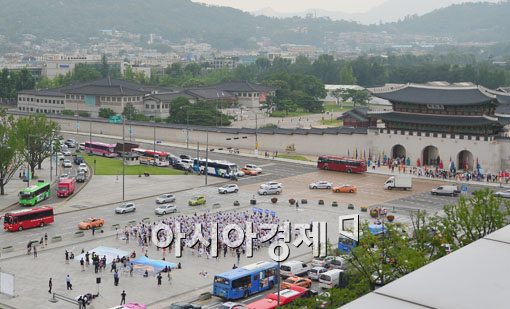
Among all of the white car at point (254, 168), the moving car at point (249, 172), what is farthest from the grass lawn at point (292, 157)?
the moving car at point (249, 172)

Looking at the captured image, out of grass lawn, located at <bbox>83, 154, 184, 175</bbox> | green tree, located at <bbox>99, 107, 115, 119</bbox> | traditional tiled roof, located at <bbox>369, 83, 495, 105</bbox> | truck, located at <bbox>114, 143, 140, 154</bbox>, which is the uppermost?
traditional tiled roof, located at <bbox>369, 83, 495, 105</bbox>

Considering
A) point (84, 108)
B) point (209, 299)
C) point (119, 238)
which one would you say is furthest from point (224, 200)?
point (84, 108)

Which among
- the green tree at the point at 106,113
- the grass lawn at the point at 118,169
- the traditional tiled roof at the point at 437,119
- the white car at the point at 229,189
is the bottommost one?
the grass lawn at the point at 118,169

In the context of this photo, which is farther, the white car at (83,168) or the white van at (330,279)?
the white car at (83,168)

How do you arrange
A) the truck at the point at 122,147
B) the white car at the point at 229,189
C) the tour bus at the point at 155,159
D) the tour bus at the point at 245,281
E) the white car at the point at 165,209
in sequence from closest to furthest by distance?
the tour bus at the point at 245,281
the white car at the point at 165,209
the white car at the point at 229,189
the tour bus at the point at 155,159
the truck at the point at 122,147

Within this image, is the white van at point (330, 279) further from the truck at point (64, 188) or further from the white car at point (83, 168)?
the white car at point (83, 168)

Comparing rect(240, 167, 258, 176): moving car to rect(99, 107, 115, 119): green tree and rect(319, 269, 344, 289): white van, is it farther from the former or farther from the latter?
rect(99, 107, 115, 119): green tree

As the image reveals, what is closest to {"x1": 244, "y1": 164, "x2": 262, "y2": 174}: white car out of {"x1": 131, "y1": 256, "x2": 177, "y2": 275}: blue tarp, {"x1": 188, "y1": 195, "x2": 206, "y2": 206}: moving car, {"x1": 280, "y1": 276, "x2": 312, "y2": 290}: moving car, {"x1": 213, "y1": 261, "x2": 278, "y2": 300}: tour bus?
{"x1": 188, "y1": 195, "x2": 206, "y2": 206}: moving car
